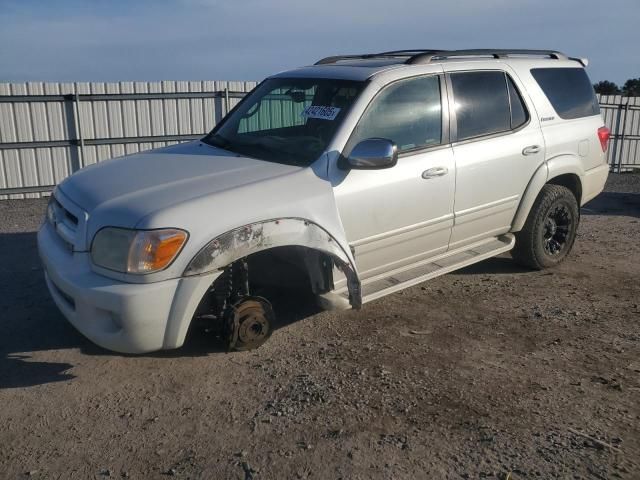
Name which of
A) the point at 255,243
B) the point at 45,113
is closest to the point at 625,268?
the point at 255,243

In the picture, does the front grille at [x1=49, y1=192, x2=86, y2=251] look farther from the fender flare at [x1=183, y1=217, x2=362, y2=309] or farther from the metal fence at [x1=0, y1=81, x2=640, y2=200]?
the metal fence at [x1=0, y1=81, x2=640, y2=200]

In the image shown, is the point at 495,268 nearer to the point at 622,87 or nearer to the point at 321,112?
the point at 321,112

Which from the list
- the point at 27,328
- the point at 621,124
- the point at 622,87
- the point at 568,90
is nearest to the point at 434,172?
the point at 568,90

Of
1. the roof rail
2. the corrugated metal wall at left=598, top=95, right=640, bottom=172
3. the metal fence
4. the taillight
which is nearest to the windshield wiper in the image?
the roof rail

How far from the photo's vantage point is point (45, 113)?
1095 cm

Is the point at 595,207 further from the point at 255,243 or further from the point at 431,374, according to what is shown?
the point at 255,243

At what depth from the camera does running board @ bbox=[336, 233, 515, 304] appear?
4.51 metres

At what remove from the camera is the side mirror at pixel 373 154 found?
13.3 ft

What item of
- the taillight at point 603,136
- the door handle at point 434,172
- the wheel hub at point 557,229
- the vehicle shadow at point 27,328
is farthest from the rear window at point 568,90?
the vehicle shadow at point 27,328

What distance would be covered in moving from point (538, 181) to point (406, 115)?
1.60 m

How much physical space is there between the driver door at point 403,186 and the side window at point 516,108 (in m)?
0.87

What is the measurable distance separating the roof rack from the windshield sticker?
2.55ft

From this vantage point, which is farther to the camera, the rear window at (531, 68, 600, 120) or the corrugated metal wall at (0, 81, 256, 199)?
the corrugated metal wall at (0, 81, 256, 199)

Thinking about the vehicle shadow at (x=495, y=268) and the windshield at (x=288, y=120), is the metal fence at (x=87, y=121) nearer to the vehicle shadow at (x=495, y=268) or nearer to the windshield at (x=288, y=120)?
the windshield at (x=288, y=120)
